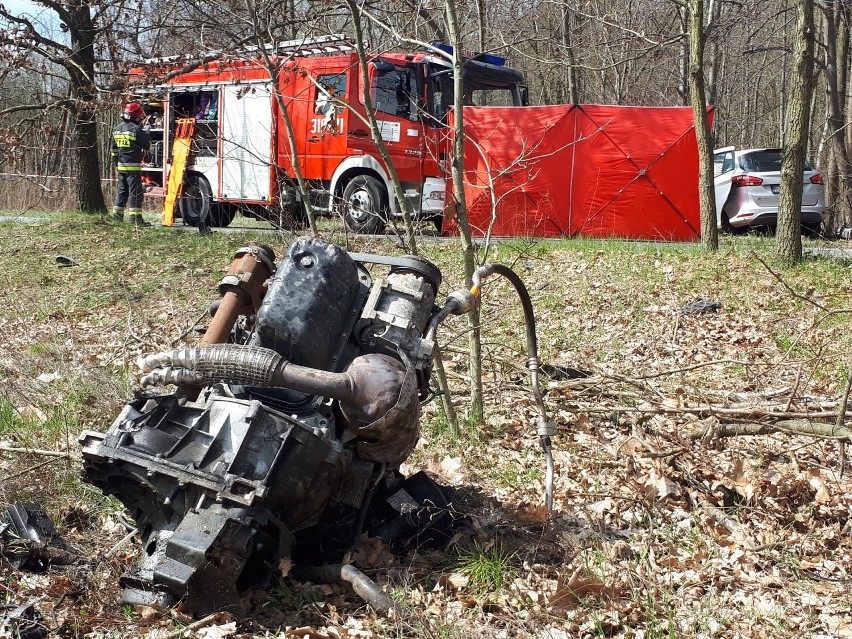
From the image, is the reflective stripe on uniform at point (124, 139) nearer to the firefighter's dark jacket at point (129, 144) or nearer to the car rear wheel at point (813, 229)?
the firefighter's dark jacket at point (129, 144)

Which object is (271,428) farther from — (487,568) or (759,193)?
(759,193)

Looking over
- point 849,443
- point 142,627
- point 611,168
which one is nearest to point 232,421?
point 142,627

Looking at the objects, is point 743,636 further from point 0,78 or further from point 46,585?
point 0,78

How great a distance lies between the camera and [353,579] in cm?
327

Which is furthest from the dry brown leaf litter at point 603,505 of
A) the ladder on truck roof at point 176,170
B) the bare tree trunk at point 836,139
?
the bare tree trunk at point 836,139

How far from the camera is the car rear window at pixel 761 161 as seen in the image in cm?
1468

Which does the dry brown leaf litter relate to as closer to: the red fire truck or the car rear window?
the red fire truck

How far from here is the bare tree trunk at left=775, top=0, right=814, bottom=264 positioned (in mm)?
9578

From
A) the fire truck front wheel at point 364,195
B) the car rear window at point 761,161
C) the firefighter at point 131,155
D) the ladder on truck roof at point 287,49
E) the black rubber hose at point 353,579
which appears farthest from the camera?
the firefighter at point 131,155

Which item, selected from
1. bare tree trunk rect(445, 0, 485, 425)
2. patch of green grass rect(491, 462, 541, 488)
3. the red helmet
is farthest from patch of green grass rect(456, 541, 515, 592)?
the red helmet

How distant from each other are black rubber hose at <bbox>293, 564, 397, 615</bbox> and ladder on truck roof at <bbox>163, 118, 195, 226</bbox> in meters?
12.7

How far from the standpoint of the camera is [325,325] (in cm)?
350

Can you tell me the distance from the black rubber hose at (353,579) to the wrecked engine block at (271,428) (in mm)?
61

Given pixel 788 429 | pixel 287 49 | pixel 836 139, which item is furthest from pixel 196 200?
pixel 788 429
